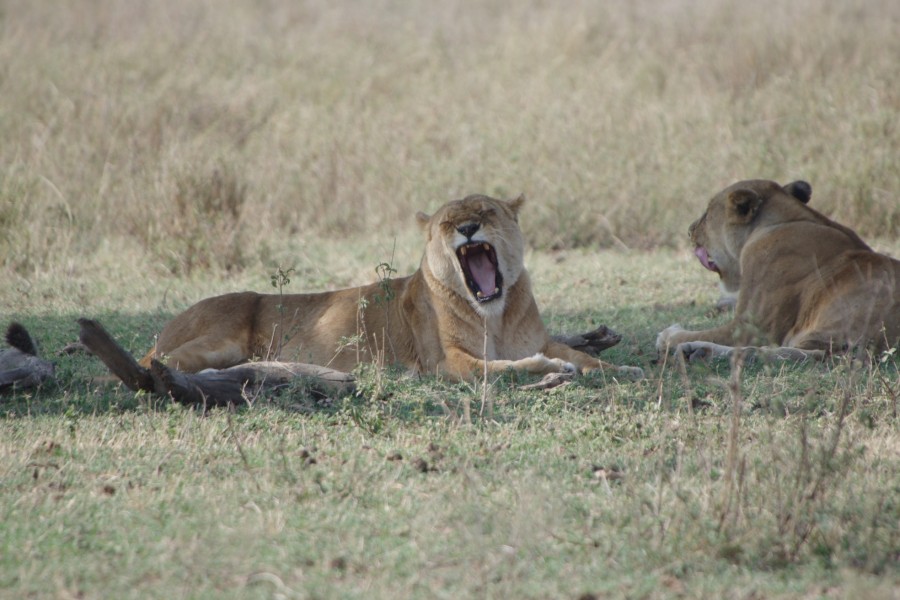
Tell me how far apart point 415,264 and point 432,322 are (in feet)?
12.0

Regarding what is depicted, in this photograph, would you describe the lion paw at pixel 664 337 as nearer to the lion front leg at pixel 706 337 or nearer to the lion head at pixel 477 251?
the lion front leg at pixel 706 337

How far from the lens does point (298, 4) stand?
2192cm

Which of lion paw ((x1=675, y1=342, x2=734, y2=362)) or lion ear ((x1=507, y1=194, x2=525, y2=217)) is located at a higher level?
lion ear ((x1=507, y1=194, x2=525, y2=217))

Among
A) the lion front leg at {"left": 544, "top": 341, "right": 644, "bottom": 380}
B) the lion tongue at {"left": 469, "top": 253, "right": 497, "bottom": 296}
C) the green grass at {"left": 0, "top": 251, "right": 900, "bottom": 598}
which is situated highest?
the lion tongue at {"left": 469, "top": 253, "right": 497, "bottom": 296}

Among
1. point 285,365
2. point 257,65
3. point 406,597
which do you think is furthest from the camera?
point 257,65

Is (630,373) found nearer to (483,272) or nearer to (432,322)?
(483,272)

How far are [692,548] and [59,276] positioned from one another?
24.5 feet

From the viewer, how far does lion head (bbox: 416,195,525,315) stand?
678cm

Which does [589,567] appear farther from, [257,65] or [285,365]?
[257,65]

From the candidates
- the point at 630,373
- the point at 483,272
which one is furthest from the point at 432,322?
the point at 630,373

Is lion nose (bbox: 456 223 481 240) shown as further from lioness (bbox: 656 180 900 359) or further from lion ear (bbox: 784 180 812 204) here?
lion ear (bbox: 784 180 812 204)

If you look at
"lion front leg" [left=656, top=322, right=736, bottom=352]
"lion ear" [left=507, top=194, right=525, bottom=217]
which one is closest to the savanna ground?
"lion front leg" [left=656, top=322, right=736, bottom=352]

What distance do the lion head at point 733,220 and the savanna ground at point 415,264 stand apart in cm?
56

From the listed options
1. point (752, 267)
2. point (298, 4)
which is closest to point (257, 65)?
point (298, 4)
